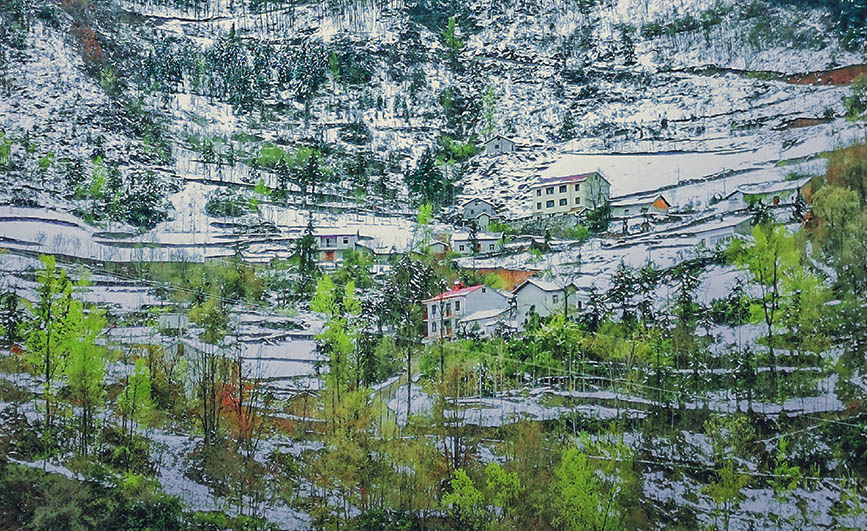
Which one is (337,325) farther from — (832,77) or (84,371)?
(832,77)

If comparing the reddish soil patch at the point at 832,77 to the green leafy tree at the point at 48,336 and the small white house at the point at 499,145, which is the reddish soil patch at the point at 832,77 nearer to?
the small white house at the point at 499,145

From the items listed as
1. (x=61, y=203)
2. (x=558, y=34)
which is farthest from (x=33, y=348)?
(x=558, y=34)

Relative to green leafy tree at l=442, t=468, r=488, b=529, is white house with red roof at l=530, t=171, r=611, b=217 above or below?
above

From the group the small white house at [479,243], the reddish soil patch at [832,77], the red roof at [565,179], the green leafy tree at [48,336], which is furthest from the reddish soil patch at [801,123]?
the green leafy tree at [48,336]

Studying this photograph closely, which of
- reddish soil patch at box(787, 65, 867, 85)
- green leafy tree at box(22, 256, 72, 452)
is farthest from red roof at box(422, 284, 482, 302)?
reddish soil patch at box(787, 65, 867, 85)

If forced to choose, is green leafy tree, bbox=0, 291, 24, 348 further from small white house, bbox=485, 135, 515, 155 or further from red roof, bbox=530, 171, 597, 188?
small white house, bbox=485, 135, 515, 155

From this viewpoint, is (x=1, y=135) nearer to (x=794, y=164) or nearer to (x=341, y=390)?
(x=341, y=390)
